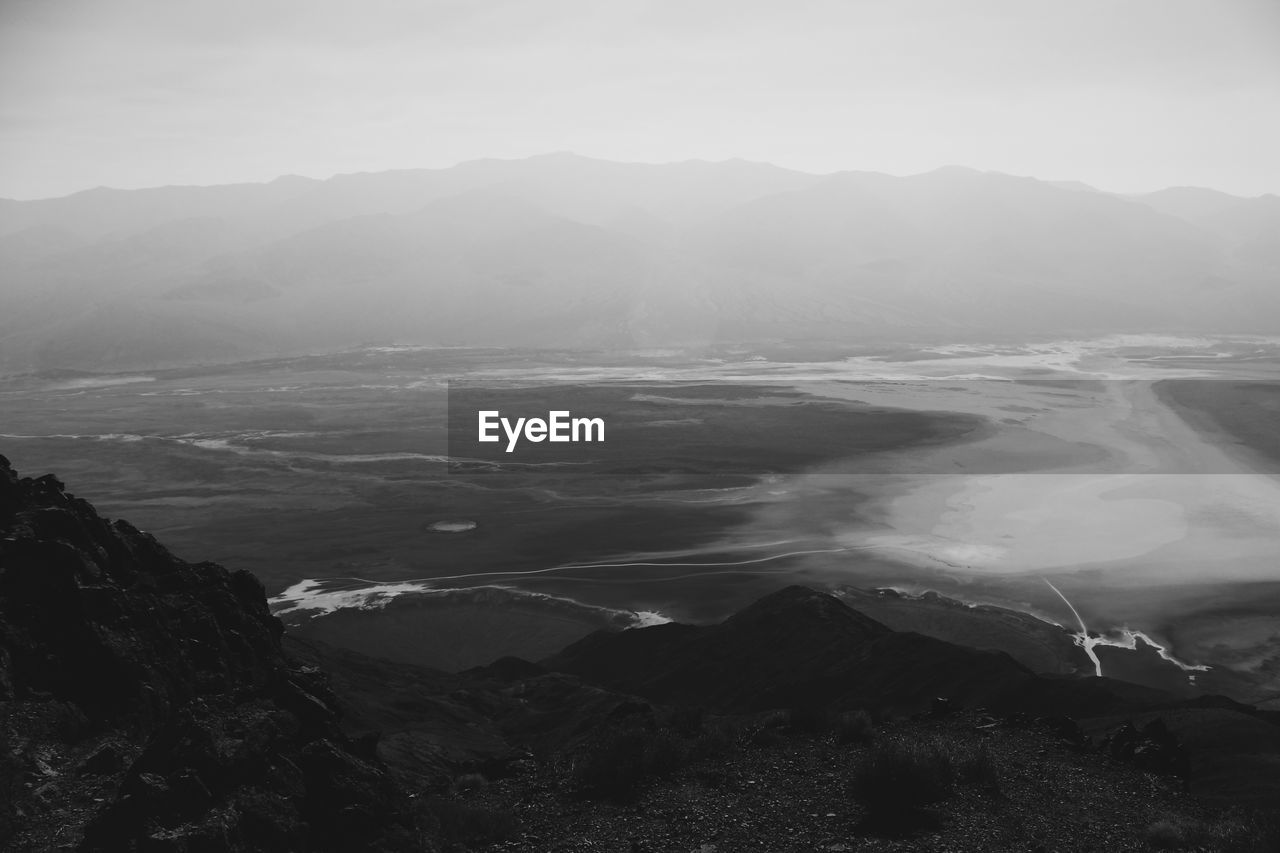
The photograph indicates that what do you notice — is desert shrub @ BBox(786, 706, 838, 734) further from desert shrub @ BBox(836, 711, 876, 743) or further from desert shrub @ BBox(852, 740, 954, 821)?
desert shrub @ BBox(852, 740, 954, 821)

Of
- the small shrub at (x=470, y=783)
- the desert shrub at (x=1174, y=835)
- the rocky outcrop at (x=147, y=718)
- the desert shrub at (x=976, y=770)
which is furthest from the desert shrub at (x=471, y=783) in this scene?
the desert shrub at (x=1174, y=835)

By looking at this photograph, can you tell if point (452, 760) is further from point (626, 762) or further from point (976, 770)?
point (976, 770)

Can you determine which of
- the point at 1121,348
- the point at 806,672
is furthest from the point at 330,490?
the point at 1121,348

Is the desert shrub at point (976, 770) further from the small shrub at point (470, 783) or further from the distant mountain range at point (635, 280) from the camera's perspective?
the distant mountain range at point (635, 280)

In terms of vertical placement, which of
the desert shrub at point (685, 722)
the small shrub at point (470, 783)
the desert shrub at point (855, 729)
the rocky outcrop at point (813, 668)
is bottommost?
the rocky outcrop at point (813, 668)

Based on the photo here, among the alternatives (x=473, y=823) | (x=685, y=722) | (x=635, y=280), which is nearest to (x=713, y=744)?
(x=685, y=722)

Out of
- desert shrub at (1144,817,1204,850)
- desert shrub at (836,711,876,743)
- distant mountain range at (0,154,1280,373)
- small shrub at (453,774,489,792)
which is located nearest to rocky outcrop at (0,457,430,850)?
small shrub at (453,774,489,792)
